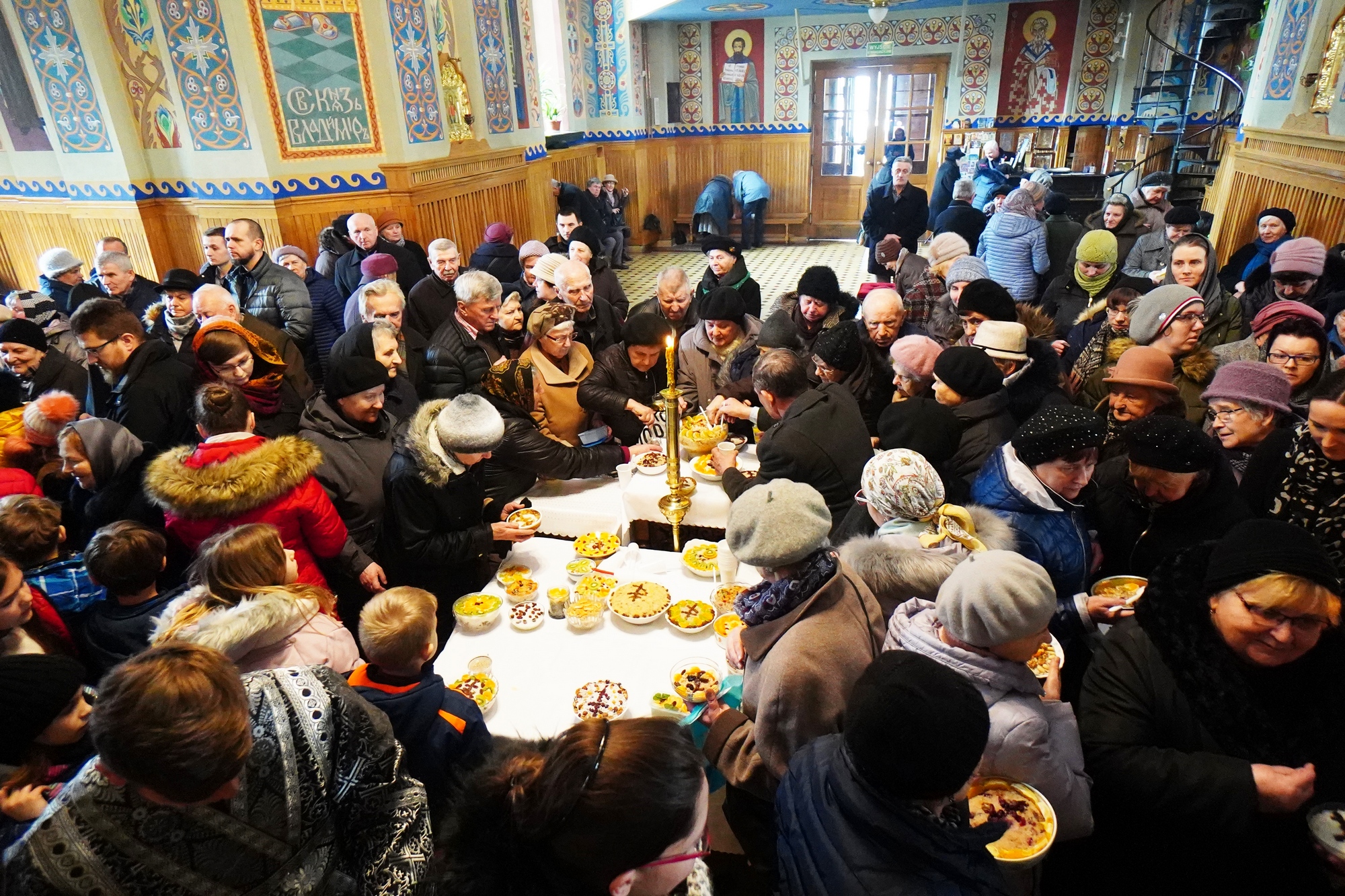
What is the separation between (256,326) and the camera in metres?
4.32

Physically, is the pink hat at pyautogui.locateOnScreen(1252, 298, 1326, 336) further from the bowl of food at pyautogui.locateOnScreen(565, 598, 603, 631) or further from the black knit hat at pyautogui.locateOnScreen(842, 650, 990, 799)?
the bowl of food at pyautogui.locateOnScreen(565, 598, 603, 631)

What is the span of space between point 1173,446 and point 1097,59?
1531 cm

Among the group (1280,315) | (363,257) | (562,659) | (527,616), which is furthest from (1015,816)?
(363,257)

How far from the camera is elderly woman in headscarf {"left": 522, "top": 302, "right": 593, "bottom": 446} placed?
4074mm

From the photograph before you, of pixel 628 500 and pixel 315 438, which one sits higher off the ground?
pixel 315 438

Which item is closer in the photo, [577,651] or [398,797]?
[398,797]

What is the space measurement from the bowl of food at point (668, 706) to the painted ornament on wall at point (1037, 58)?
15873mm

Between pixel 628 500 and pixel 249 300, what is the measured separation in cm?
372

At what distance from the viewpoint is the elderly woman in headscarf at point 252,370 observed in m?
3.51

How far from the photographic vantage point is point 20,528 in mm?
2416

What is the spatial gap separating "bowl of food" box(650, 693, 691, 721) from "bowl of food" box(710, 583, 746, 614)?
493 mm

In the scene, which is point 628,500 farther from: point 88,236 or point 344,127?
point 88,236

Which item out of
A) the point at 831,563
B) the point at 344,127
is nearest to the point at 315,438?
the point at 831,563

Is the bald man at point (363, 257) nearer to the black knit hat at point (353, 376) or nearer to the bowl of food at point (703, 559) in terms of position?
the black knit hat at point (353, 376)
